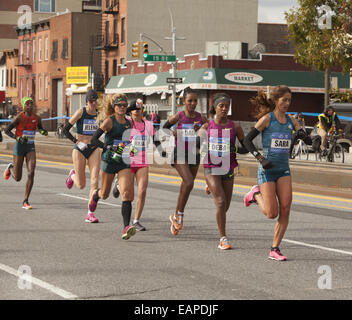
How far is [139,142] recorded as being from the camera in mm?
10391

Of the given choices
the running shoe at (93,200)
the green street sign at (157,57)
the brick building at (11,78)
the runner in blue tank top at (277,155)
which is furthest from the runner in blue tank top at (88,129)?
the brick building at (11,78)

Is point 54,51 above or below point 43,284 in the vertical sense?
above

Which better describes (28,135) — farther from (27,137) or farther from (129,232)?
(129,232)

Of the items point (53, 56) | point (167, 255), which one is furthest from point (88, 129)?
point (53, 56)

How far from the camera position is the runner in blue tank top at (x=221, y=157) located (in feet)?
30.5

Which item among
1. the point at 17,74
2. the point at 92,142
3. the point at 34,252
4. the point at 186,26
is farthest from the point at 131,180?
the point at 17,74

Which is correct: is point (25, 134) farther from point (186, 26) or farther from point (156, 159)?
point (186, 26)

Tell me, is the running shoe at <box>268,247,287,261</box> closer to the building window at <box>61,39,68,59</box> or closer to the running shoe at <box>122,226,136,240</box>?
the running shoe at <box>122,226,136,240</box>

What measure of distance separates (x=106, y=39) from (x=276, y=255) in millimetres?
55784

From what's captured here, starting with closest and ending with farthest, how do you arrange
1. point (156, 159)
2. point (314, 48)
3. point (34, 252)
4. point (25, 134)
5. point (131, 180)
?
point (34, 252), point (131, 180), point (25, 134), point (314, 48), point (156, 159)

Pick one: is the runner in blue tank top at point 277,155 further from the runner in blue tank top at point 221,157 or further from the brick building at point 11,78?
the brick building at point 11,78

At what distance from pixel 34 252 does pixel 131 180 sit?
1786mm

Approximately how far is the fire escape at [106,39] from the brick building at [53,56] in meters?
1.08
